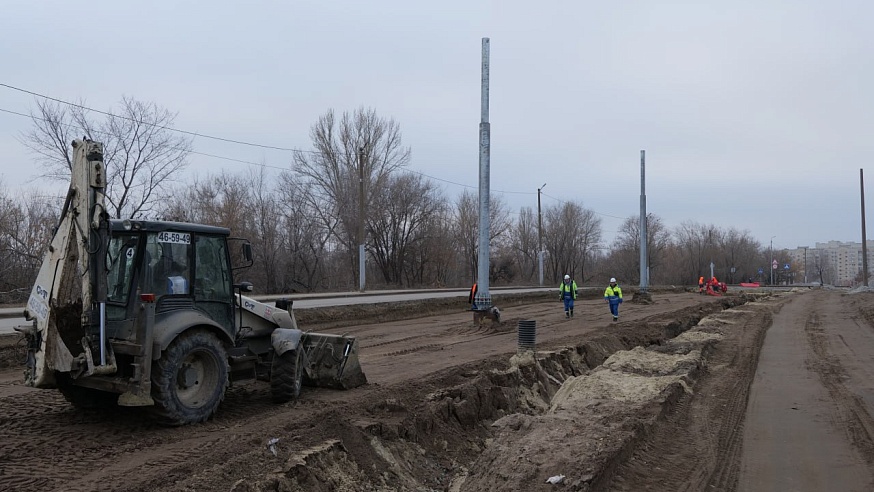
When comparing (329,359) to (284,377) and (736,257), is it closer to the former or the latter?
(284,377)

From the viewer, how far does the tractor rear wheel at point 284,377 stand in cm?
848

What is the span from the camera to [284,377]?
848 centimetres

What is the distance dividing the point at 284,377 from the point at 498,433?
2.94m

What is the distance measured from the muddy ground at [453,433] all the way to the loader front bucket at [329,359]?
0.23m

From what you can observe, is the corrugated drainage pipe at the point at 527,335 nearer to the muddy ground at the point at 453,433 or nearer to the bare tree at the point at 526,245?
the muddy ground at the point at 453,433

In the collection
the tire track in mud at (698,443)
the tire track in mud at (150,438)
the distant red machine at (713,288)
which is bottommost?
the tire track in mud at (698,443)

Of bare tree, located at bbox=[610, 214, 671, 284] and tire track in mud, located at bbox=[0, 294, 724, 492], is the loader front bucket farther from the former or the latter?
bare tree, located at bbox=[610, 214, 671, 284]

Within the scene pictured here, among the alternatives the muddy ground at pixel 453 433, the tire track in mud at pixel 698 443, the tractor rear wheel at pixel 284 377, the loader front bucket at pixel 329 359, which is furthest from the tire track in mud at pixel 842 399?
the tractor rear wheel at pixel 284 377

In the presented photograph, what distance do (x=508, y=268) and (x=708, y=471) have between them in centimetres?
6200

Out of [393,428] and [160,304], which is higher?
[160,304]

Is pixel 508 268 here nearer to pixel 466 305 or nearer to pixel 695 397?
pixel 466 305

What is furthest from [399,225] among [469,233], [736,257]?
[736,257]

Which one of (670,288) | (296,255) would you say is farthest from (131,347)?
(670,288)

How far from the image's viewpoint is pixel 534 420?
7.89m
